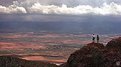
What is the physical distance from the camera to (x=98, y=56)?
14600 cm

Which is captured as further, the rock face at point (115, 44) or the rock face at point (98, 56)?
the rock face at point (115, 44)

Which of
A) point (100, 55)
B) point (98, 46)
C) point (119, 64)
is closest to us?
point (119, 64)

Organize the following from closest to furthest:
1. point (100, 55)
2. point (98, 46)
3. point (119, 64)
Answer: point (119, 64), point (100, 55), point (98, 46)

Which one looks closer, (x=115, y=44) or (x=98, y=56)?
(x=98, y=56)

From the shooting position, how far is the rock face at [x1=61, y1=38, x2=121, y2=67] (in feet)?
461

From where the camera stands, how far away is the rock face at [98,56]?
14038 centimetres

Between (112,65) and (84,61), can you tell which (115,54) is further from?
(84,61)

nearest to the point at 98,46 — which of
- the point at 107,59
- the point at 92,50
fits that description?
the point at 92,50

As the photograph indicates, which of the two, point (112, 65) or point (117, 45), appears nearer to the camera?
point (112, 65)

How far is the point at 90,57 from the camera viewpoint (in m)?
148

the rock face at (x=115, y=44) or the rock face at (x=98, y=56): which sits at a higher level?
the rock face at (x=115, y=44)

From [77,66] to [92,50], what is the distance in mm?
11178

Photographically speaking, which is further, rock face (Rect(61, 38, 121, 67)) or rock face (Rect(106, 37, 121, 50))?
rock face (Rect(106, 37, 121, 50))

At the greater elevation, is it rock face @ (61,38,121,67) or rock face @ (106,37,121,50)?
A: rock face @ (106,37,121,50)
